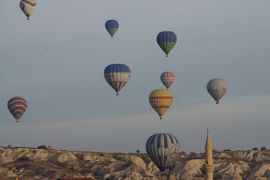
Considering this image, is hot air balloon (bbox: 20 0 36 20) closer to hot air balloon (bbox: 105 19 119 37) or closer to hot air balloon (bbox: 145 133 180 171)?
hot air balloon (bbox: 105 19 119 37)

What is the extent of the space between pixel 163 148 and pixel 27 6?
4198cm

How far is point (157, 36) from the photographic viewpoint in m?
160

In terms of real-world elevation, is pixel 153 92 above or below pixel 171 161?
above

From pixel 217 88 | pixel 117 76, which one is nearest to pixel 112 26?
pixel 117 76

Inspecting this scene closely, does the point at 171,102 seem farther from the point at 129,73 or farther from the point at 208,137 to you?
the point at 208,137

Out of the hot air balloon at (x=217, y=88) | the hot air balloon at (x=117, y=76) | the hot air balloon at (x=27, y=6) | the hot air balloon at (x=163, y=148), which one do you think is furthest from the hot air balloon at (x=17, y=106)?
the hot air balloon at (x=217, y=88)

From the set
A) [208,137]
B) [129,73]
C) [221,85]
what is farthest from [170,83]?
[208,137]

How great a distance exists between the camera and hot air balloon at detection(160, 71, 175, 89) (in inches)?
7087

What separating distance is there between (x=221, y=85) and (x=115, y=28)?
28.8 m

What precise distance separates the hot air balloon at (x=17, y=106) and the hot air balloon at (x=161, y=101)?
32129mm

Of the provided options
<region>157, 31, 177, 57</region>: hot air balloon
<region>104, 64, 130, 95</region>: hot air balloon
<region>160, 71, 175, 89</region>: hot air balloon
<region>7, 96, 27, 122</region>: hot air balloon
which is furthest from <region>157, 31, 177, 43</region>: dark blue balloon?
<region>7, 96, 27, 122</region>: hot air balloon

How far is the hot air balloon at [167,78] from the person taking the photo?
180 metres

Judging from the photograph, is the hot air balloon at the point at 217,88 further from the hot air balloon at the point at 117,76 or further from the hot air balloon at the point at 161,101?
the hot air balloon at the point at 117,76

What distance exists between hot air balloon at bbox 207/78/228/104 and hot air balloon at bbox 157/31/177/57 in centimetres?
1888
